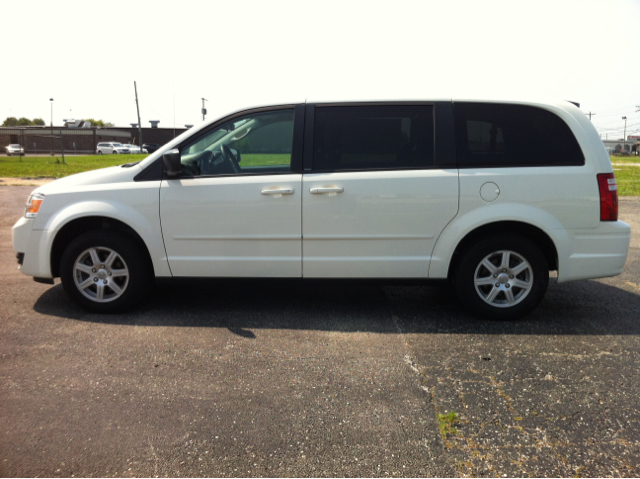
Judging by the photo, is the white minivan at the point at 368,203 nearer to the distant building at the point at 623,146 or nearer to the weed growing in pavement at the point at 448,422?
the weed growing in pavement at the point at 448,422

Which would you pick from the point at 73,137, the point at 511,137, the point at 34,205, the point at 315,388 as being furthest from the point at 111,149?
the point at 315,388

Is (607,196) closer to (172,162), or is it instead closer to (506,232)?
(506,232)

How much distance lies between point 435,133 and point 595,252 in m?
1.69

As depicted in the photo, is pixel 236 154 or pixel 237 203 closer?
pixel 237 203

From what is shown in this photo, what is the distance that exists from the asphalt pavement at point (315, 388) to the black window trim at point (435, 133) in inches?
51.9

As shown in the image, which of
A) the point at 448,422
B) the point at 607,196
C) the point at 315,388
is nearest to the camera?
the point at 448,422

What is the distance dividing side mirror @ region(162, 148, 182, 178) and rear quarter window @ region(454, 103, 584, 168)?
2390mm

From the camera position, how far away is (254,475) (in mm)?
2701

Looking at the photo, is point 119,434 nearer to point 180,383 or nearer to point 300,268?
point 180,383

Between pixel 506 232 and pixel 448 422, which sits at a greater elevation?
pixel 506 232

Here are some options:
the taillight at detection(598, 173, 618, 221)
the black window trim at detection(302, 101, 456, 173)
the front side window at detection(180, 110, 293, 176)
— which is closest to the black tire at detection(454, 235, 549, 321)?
the taillight at detection(598, 173, 618, 221)

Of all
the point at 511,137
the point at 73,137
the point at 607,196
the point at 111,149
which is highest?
the point at 73,137

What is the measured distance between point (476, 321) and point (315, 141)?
211 cm

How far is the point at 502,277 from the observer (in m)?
5.00
